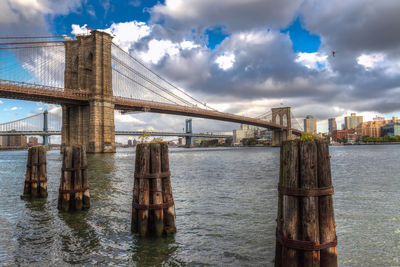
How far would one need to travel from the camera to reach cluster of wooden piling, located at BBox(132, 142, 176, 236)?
6.16m

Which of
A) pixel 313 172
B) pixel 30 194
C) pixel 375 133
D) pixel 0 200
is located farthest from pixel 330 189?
pixel 375 133

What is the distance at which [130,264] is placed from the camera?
529 centimetres

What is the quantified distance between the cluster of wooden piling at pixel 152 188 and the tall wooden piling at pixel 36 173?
6.73 metres

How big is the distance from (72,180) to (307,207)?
24.4 feet

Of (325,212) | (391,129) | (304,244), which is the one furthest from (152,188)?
(391,129)

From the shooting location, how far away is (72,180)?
29.3ft

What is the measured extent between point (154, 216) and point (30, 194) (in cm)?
751

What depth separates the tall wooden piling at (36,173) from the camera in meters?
11.1

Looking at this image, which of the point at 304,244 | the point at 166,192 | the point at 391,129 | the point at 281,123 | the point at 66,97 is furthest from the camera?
the point at 391,129

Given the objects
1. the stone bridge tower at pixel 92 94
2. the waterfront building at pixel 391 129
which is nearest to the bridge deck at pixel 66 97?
the stone bridge tower at pixel 92 94

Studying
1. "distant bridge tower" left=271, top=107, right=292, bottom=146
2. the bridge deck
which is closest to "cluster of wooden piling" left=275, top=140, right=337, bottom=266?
the bridge deck

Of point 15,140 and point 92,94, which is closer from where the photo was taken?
point 92,94

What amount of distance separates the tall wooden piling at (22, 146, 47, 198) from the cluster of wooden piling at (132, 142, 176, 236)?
22.1 ft

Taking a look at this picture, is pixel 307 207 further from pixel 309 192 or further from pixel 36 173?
pixel 36 173
